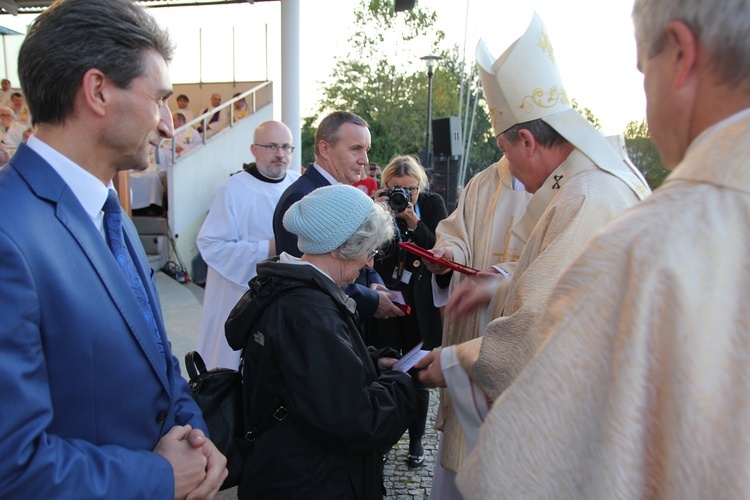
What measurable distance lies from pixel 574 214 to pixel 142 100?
4.18 feet

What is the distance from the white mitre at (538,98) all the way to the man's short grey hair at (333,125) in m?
1.04

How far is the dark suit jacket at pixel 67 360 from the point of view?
0.98m

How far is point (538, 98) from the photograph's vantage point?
2.17 m

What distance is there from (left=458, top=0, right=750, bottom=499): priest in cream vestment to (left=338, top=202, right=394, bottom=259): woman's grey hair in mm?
1150

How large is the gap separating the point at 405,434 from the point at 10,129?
10.1 metres

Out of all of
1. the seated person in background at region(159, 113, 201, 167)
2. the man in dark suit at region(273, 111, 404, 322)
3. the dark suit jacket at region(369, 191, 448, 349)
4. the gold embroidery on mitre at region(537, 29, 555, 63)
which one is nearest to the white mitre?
the gold embroidery on mitre at region(537, 29, 555, 63)

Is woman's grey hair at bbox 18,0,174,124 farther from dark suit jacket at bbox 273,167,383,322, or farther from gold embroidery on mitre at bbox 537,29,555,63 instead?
gold embroidery on mitre at bbox 537,29,555,63

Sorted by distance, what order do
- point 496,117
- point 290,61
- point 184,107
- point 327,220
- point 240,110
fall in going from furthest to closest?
1. point 184,107
2. point 240,110
3. point 290,61
4. point 496,117
5. point 327,220

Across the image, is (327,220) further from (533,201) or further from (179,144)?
(179,144)

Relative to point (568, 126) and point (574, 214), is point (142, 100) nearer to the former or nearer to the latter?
point (574, 214)

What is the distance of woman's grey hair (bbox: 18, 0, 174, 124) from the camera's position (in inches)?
46.6

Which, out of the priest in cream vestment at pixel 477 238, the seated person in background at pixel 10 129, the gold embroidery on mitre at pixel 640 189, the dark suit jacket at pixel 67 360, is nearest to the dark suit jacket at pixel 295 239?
the priest in cream vestment at pixel 477 238

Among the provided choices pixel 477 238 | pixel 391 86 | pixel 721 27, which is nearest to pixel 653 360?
pixel 721 27

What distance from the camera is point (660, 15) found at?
2.71ft
